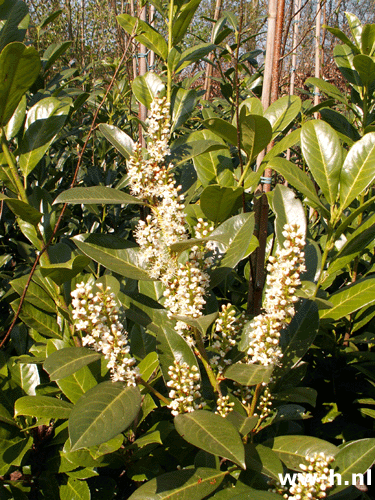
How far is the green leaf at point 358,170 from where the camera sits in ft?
4.11

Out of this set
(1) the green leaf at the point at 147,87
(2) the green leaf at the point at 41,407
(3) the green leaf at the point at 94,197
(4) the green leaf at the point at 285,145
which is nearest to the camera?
(3) the green leaf at the point at 94,197

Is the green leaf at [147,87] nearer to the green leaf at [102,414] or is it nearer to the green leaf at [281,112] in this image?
the green leaf at [281,112]

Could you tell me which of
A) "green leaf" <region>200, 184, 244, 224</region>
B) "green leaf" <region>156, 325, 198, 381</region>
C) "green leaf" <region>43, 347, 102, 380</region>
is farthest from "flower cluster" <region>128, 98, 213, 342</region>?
"green leaf" <region>43, 347, 102, 380</region>

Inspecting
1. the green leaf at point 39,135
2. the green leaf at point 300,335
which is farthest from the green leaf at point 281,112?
the green leaf at point 39,135

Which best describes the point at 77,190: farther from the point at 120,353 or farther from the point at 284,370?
the point at 284,370

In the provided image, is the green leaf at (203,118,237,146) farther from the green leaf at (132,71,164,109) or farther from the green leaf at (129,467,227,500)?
the green leaf at (129,467,227,500)

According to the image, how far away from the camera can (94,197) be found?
1.11m

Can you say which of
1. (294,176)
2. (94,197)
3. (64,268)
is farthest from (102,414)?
(294,176)

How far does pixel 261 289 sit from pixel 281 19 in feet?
3.16

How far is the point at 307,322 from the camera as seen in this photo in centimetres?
130

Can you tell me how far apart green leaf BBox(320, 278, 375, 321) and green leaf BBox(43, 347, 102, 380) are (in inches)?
30.0

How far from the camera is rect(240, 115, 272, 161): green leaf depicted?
123 centimetres

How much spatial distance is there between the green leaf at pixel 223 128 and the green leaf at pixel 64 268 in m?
0.57

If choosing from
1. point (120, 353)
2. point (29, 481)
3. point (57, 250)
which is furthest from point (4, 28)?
point (29, 481)
